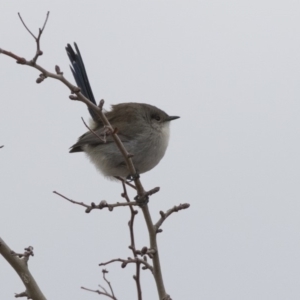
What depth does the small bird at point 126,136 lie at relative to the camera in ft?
16.7

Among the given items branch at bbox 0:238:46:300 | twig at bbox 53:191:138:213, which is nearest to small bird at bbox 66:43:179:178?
twig at bbox 53:191:138:213

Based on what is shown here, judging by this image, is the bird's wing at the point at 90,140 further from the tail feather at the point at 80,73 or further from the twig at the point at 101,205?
the twig at the point at 101,205

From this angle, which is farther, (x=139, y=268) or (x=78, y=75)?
(x=78, y=75)

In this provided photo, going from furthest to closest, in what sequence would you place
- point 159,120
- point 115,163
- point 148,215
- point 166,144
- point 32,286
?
point 159,120 < point 166,144 < point 115,163 < point 148,215 < point 32,286

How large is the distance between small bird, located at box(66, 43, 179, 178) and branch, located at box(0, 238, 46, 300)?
90.1 inches

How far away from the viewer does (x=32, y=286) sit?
2.61 meters

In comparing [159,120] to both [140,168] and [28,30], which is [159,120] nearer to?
[140,168]

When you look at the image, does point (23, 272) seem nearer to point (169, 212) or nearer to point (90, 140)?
point (169, 212)

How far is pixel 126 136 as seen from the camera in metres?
5.29

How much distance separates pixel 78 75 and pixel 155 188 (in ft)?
8.77

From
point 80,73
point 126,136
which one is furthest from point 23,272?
point 80,73

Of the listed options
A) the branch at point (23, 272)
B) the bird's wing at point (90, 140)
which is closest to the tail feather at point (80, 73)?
the bird's wing at point (90, 140)

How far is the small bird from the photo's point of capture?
201 inches

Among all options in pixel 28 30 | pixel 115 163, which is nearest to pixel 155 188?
pixel 28 30
